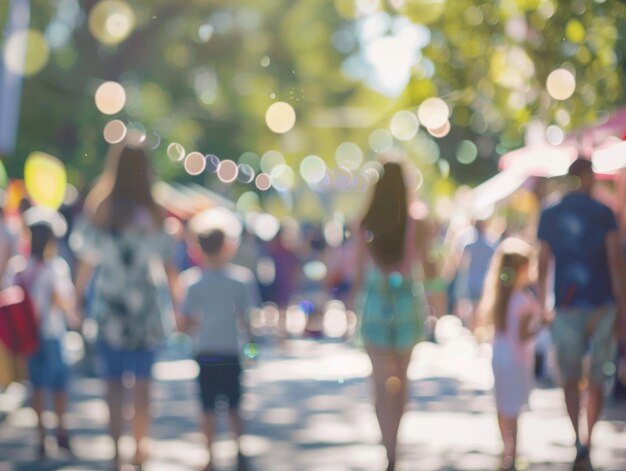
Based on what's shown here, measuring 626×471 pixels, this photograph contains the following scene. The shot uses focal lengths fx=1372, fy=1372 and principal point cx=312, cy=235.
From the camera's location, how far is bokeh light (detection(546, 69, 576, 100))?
46.4 feet

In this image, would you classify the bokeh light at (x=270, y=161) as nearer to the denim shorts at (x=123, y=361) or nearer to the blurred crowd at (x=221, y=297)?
the blurred crowd at (x=221, y=297)

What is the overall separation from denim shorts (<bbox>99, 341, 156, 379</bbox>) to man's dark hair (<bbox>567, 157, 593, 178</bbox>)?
2.76 metres

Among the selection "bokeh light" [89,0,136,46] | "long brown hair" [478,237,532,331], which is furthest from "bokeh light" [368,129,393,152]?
"long brown hair" [478,237,532,331]

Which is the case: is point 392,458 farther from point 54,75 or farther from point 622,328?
point 54,75

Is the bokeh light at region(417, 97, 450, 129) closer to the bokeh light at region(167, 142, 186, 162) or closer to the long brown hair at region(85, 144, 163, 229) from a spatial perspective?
the long brown hair at region(85, 144, 163, 229)

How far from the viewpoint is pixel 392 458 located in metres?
7.80

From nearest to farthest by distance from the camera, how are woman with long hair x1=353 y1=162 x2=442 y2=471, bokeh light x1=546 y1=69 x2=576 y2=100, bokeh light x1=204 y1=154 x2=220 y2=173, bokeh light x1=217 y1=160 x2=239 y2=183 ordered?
woman with long hair x1=353 y1=162 x2=442 y2=471 < bokeh light x1=546 y1=69 x2=576 y2=100 < bokeh light x1=204 y1=154 x2=220 y2=173 < bokeh light x1=217 y1=160 x2=239 y2=183

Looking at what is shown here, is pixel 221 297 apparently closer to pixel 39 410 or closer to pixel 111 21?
pixel 39 410

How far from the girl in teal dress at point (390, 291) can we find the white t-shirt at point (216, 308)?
72cm

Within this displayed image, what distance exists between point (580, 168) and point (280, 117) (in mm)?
41797

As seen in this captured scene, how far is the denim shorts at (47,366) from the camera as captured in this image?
8930 mm

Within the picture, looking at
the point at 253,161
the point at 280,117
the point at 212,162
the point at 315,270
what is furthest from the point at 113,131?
the point at 253,161

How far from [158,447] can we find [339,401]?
122 inches

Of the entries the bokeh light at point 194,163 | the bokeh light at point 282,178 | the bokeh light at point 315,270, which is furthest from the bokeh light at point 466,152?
the bokeh light at point 282,178
